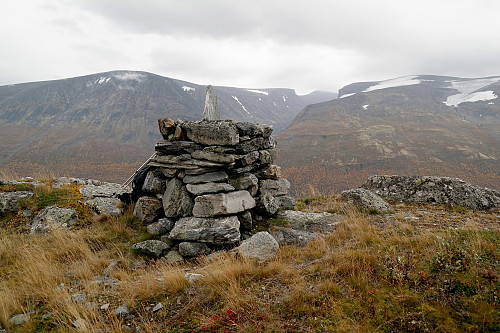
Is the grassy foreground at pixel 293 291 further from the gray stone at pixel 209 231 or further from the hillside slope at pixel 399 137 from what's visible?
the hillside slope at pixel 399 137

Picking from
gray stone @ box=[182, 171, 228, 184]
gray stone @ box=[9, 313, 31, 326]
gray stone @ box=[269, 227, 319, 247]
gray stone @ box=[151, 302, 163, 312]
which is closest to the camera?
gray stone @ box=[9, 313, 31, 326]

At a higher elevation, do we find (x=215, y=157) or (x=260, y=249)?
(x=215, y=157)

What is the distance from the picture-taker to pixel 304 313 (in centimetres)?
359

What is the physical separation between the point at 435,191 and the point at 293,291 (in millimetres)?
10284

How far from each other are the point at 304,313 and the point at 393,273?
1850mm

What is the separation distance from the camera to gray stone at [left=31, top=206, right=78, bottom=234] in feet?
26.5

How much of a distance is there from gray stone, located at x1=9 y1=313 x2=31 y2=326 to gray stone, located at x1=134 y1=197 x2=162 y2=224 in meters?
4.64

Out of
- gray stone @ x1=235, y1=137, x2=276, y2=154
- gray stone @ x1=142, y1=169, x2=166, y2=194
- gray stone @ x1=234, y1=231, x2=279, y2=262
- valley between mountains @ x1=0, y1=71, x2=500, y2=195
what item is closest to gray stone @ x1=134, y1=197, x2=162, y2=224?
gray stone @ x1=142, y1=169, x2=166, y2=194

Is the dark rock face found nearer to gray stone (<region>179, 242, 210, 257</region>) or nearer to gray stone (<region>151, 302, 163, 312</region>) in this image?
gray stone (<region>179, 242, 210, 257</region>)

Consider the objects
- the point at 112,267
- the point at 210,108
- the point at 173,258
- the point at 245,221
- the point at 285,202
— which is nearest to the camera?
the point at 112,267

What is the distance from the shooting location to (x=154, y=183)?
9.01 metres

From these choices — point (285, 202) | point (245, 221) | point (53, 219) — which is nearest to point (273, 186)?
point (285, 202)

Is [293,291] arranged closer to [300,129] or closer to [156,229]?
[156,229]

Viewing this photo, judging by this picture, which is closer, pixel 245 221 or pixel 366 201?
pixel 245 221
